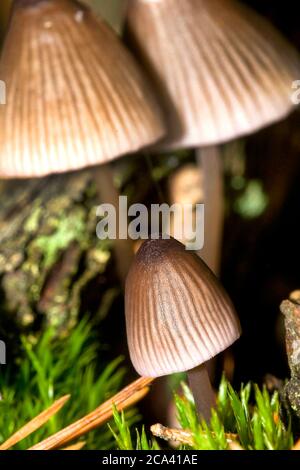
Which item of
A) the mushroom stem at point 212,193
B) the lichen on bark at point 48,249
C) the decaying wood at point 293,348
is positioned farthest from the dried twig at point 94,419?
the mushroom stem at point 212,193

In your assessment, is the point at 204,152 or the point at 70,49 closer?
the point at 70,49

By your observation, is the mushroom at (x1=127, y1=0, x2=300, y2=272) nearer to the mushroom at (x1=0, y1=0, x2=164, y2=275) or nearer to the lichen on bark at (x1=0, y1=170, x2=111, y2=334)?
the mushroom at (x1=0, y1=0, x2=164, y2=275)

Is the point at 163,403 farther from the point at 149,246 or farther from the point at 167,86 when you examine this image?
the point at 167,86

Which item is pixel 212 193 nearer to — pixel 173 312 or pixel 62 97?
pixel 62 97

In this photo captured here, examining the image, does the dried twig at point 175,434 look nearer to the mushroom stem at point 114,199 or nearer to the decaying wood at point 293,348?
the decaying wood at point 293,348

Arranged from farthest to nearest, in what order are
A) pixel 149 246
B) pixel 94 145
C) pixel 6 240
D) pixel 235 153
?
1. pixel 235 153
2. pixel 6 240
3. pixel 94 145
4. pixel 149 246

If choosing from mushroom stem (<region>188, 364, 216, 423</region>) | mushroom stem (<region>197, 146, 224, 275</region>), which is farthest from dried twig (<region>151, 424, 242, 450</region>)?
mushroom stem (<region>197, 146, 224, 275</region>)

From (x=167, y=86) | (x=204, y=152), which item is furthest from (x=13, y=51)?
(x=204, y=152)

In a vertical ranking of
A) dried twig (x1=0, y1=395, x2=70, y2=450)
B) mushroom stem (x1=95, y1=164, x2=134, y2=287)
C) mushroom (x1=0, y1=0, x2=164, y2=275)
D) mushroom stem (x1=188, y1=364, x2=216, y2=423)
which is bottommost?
dried twig (x1=0, y1=395, x2=70, y2=450)
